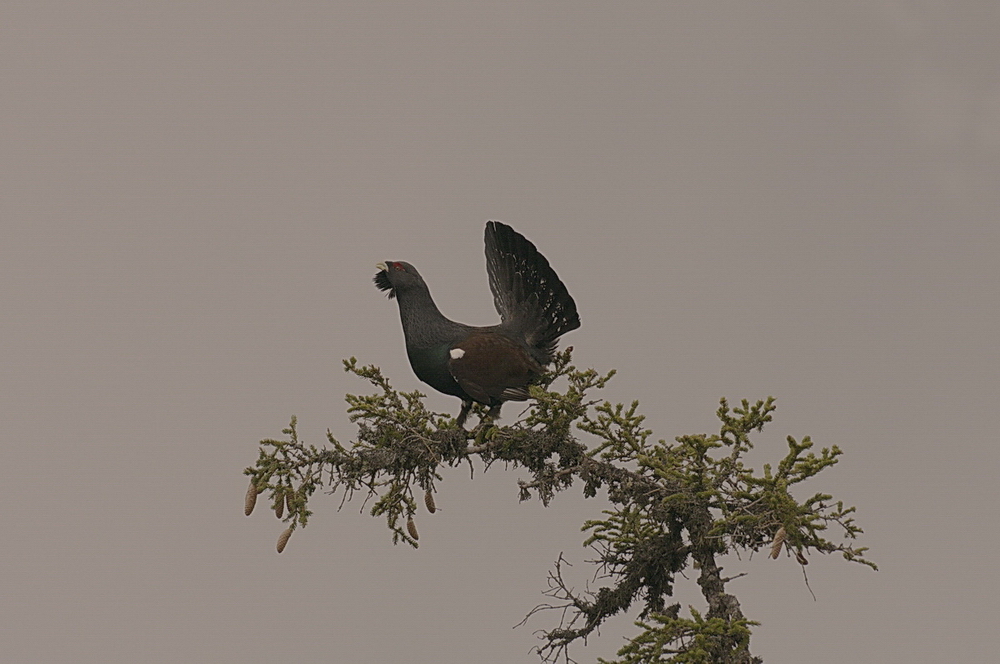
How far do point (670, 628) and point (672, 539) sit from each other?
952 millimetres

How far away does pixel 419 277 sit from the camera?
7.90 meters

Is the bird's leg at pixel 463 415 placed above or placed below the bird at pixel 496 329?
below

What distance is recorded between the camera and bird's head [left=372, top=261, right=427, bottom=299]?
7.85m

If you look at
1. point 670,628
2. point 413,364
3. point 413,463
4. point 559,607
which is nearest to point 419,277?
point 413,364

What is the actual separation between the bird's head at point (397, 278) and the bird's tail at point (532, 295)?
1.83ft

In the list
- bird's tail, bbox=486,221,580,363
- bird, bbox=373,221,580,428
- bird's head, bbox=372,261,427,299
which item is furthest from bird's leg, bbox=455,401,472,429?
bird's head, bbox=372,261,427,299

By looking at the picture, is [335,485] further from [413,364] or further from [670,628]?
[670,628]

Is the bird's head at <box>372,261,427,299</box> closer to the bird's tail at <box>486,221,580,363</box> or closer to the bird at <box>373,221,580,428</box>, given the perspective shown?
the bird at <box>373,221,580,428</box>

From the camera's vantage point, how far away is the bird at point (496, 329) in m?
7.55

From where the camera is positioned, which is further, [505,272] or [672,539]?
[505,272]

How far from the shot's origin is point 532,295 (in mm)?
7938

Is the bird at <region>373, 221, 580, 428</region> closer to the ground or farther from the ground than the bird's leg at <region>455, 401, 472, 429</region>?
farther from the ground

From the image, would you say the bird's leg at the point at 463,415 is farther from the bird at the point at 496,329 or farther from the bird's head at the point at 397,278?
the bird's head at the point at 397,278

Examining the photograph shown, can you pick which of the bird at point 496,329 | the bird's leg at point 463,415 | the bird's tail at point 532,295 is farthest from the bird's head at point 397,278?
the bird's leg at point 463,415
